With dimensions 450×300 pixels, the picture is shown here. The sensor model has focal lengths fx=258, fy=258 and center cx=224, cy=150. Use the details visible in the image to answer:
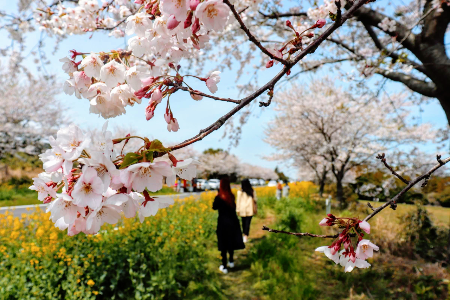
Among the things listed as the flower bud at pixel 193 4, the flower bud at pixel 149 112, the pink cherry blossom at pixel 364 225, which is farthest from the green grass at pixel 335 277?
the flower bud at pixel 193 4

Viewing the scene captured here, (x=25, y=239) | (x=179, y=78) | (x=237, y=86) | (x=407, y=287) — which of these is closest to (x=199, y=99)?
(x=179, y=78)

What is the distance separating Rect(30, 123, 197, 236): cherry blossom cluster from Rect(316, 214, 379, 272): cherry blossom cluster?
638 mm

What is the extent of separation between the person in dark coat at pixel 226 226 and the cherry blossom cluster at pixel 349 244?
3559 millimetres

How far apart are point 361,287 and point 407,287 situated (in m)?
0.63

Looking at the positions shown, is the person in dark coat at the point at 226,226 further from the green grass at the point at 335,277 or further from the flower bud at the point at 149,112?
the flower bud at the point at 149,112

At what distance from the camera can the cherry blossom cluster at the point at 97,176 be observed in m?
0.63

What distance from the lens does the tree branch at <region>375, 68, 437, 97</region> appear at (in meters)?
3.87

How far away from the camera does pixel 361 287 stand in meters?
3.82

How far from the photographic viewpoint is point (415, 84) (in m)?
4.03

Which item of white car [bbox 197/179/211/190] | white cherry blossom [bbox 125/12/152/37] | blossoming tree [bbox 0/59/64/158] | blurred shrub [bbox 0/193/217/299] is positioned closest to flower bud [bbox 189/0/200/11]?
white cherry blossom [bbox 125/12/152/37]

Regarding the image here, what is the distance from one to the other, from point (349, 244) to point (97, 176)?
94 cm

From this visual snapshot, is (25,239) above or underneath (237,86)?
underneath

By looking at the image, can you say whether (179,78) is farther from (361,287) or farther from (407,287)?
(407,287)

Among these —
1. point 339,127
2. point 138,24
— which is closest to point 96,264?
point 138,24
